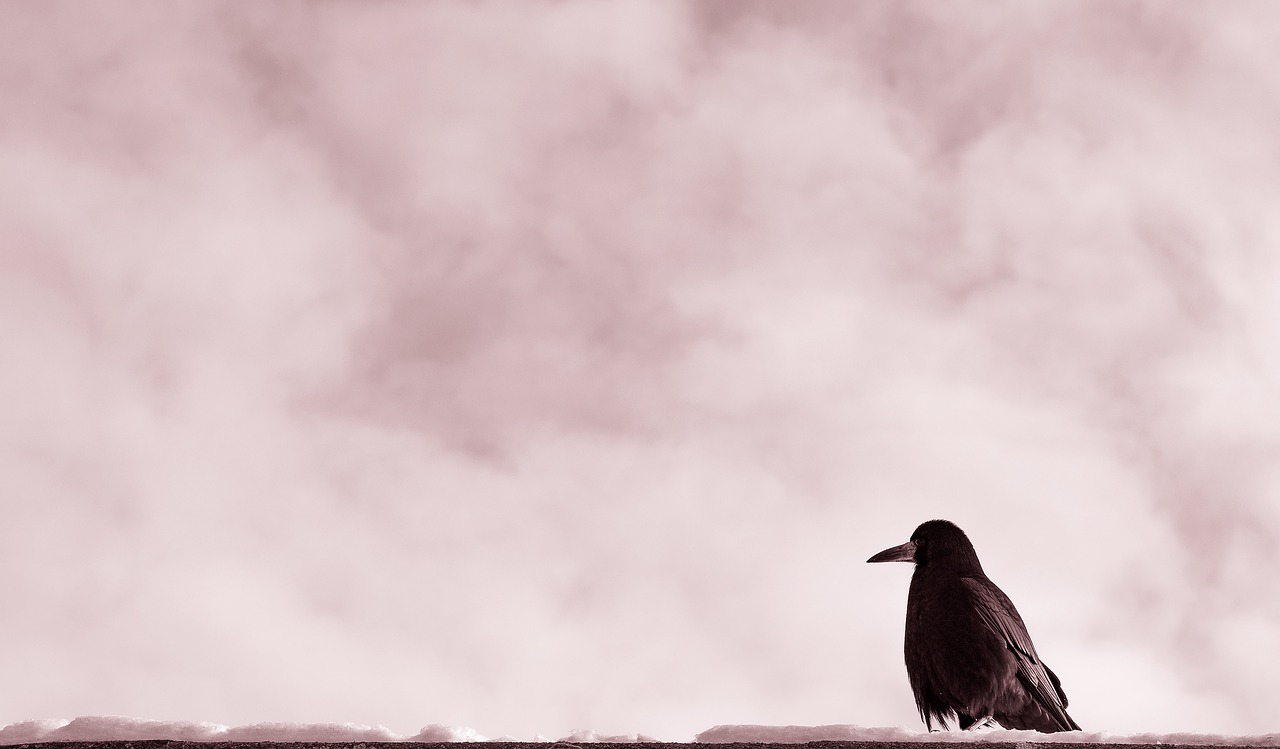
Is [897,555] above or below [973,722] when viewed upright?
above

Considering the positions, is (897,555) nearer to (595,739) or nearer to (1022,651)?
(1022,651)

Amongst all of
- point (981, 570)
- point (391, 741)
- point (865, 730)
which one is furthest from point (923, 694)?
point (391, 741)

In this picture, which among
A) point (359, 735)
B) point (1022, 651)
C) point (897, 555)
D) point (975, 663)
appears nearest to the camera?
point (359, 735)

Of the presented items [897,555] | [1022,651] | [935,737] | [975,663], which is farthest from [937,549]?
[935,737]

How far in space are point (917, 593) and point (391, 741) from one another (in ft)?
19.5

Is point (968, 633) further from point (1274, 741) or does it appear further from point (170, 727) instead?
point (170, 727)

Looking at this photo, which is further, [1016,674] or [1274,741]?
[1016,674]

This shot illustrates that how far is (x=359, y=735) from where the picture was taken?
131 inches

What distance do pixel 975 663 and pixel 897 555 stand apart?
1669 mm

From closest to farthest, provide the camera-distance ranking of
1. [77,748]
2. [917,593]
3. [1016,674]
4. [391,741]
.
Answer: [77,748], [391,741], [1016,674], [917,593]

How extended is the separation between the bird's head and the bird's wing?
454 mm

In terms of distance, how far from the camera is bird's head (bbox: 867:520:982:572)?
8.78 meters

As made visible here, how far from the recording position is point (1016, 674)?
7.75 m

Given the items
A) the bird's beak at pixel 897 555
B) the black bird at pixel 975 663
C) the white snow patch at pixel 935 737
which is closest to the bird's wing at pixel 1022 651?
the black bird at pixel 975 663
